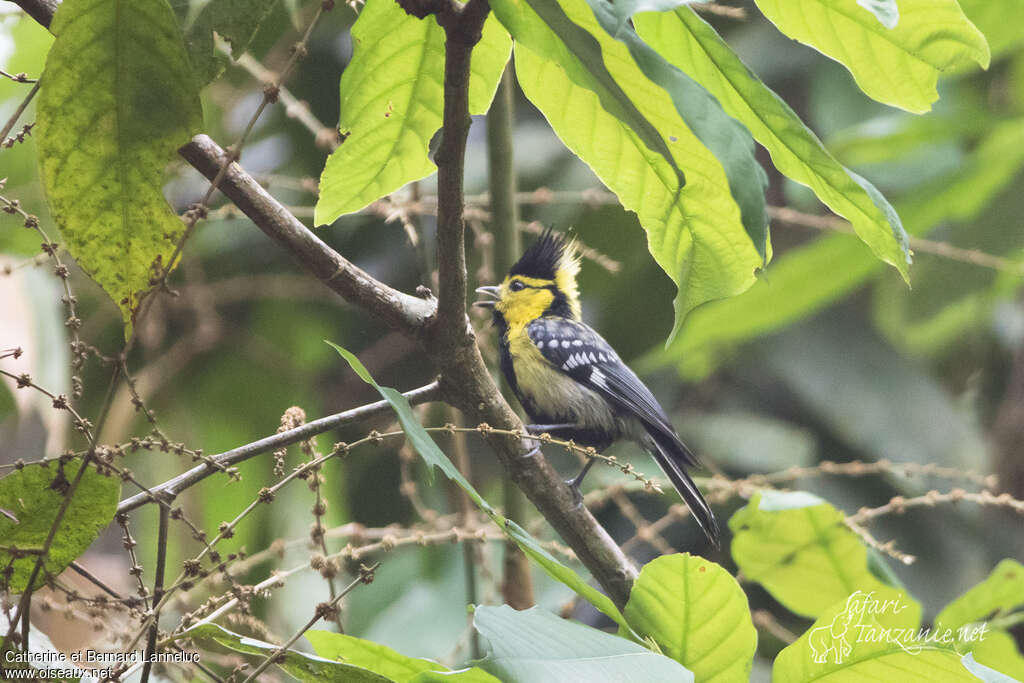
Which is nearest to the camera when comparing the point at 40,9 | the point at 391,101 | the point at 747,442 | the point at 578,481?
the point at 40,9

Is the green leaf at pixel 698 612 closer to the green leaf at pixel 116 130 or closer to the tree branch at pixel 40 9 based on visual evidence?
the green leaf at pixel 116 130

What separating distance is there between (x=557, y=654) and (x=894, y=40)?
0.68 m

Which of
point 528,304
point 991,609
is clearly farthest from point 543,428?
point 991,609

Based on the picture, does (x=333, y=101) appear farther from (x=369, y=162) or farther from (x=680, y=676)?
(x=680, y=676)

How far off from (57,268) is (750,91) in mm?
661

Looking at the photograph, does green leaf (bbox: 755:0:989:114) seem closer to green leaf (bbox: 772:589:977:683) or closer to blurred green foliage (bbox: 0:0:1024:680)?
green leaf (bbox: 772:589:977:683)

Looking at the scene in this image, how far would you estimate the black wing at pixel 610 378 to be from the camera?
2115 mm

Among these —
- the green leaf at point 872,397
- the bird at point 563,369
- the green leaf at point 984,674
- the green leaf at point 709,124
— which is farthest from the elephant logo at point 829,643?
the green leaf at point 872,397

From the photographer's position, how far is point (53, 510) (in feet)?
3.13

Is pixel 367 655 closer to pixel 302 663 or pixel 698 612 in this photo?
pixel 302 663

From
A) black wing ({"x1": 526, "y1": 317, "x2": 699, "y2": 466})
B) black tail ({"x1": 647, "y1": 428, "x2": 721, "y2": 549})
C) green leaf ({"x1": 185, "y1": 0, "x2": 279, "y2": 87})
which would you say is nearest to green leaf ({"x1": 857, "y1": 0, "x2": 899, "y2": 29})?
green leaf ({"x1": 185, "y1": 0, "x2": 279, "y2": 87})

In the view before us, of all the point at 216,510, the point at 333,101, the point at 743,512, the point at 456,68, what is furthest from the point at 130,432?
the point at 456,68

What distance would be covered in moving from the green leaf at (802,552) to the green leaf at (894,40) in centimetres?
62

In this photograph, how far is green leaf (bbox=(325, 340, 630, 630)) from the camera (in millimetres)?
840
